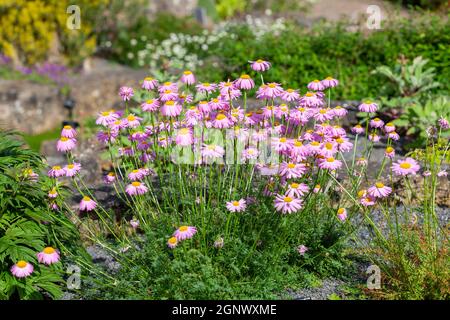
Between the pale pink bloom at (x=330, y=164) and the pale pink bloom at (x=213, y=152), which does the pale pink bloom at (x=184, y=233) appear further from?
the pale pink bloom at (x=330, y=164)

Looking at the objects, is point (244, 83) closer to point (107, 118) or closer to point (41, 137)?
point (107, 118)

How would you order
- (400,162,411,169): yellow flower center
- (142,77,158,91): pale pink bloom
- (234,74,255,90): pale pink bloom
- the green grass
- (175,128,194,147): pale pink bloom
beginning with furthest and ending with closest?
the green grass < (142,77,158,91): pale pink bloom < (234,74,255,90): pale pink bloom < (175,128,194,147): pale pink bloom < (400,162,411,169): yellow flower center

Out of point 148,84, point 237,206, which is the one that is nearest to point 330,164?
point 237,206

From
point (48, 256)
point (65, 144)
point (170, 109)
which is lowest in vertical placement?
point (48, 256)

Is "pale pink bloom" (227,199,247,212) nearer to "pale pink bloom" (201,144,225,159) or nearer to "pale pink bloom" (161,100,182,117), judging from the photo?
"pale pink bloom" (201,144,225,159)

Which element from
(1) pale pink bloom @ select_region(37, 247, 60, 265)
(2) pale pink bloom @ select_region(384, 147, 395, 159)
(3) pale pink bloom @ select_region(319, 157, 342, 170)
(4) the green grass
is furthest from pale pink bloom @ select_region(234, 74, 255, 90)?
(4) the green grass

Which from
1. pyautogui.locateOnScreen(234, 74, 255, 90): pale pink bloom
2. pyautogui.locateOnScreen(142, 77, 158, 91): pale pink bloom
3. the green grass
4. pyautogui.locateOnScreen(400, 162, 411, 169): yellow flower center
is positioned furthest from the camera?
the green grass

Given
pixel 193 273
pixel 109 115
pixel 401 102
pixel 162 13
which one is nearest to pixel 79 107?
pixel 162 13

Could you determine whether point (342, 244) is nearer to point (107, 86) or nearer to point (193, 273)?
point (193, 273)

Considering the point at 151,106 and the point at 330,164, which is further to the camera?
the point at 151,106

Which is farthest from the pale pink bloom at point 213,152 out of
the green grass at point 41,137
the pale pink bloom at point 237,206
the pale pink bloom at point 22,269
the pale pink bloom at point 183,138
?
the green grass at point 41,137

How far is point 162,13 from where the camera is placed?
1202cm

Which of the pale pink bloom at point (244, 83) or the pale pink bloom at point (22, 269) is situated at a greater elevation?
the pale pink bloom at point (244, 83)

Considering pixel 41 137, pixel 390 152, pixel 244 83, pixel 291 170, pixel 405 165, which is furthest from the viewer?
pixel 41 137
